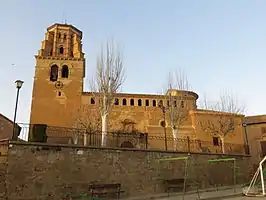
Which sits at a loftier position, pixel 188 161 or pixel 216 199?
pixel 188 161

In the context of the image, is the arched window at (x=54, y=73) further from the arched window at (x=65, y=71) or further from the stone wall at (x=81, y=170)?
the stone wall at (x=81, y=170)

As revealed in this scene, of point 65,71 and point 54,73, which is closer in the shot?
point 54,73

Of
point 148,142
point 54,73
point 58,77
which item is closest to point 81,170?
point 148,142

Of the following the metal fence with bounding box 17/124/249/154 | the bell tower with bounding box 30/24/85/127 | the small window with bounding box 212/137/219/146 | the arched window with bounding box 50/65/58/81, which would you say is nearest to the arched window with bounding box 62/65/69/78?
the bell tower with bounding box 30/24/85/127

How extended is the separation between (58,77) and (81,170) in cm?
2368

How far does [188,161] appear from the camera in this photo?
16203mm

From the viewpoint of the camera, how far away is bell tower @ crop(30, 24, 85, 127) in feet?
105

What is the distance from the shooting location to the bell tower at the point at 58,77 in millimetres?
32031

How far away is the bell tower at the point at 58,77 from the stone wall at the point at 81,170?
63.7 ft

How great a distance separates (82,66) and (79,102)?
5115 mm

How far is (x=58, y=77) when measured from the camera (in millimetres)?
33812

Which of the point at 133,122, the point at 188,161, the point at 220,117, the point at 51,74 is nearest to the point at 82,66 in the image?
the point at 51,74

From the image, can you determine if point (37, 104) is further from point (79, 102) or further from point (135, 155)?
point (135, 155)

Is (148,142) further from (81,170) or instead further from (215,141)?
(81,170)
